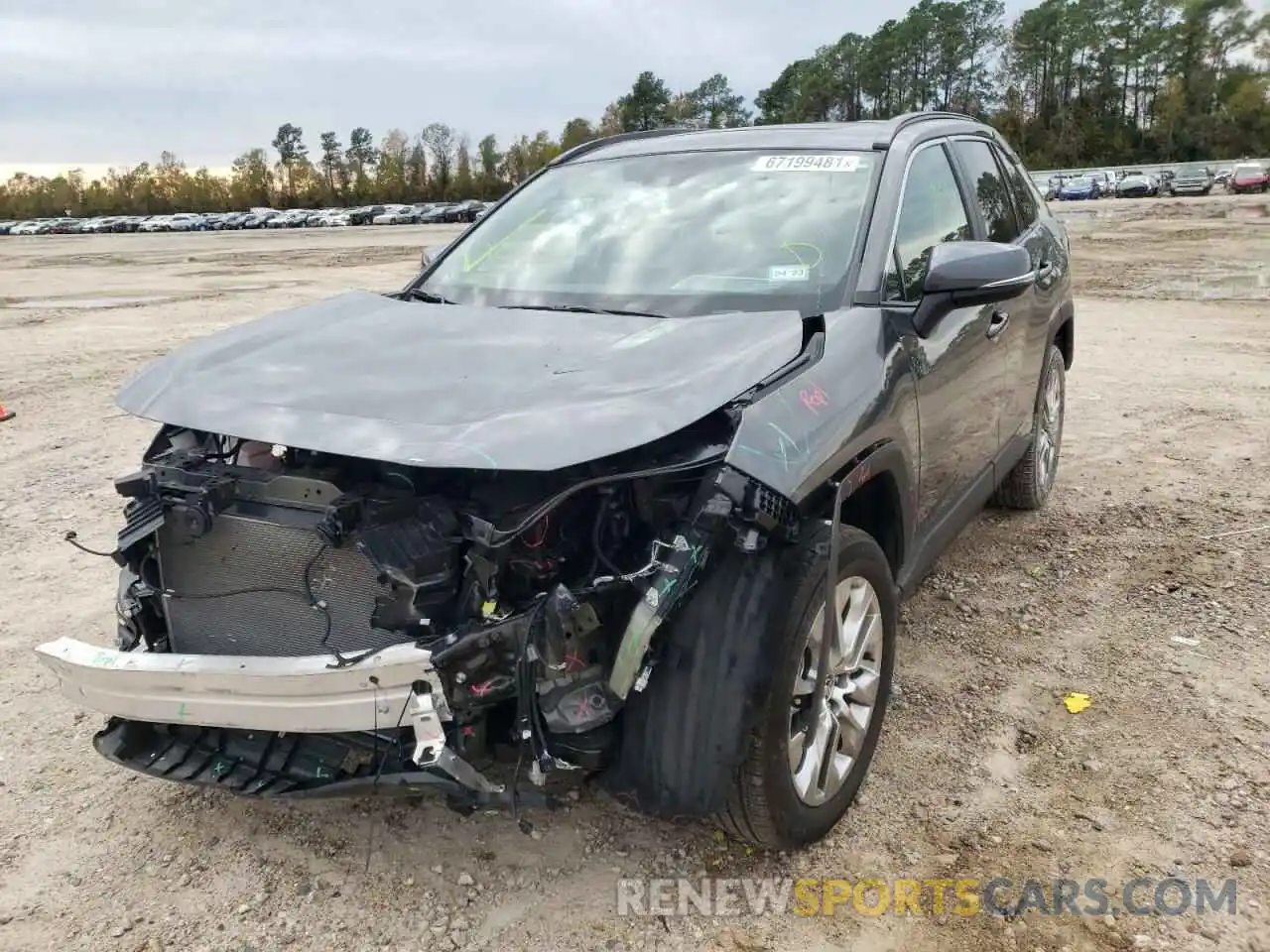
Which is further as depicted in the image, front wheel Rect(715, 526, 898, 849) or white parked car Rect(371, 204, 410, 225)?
white parked car Rect(371, 204, 410, 225)

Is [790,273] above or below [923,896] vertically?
above

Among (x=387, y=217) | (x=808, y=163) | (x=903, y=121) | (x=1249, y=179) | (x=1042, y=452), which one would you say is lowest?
(x=1042, y=452)

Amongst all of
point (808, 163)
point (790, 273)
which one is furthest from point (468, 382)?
point (808, 163)

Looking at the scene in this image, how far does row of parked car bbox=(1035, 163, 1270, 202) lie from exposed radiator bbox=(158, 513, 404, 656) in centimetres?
5401

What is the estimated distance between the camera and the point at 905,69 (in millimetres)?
102688

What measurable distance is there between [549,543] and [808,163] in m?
1.95

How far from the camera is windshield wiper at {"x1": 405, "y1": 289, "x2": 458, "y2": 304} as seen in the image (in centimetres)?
360

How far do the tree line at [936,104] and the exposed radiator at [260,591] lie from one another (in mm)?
90095

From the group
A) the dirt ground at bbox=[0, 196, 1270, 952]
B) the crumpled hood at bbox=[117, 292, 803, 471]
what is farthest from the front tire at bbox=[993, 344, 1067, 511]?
the crumpled hood at bbox=[117, 292, 803, 471]

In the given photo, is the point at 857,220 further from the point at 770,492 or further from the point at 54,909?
the point at 54,909

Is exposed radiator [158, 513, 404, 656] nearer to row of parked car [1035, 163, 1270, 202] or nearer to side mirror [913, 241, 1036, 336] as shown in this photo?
side mirror [913, 241, 1036, 336]

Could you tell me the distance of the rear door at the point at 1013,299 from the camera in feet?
13.3

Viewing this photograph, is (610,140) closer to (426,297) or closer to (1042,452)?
(426,297)

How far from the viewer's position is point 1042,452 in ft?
16.9
